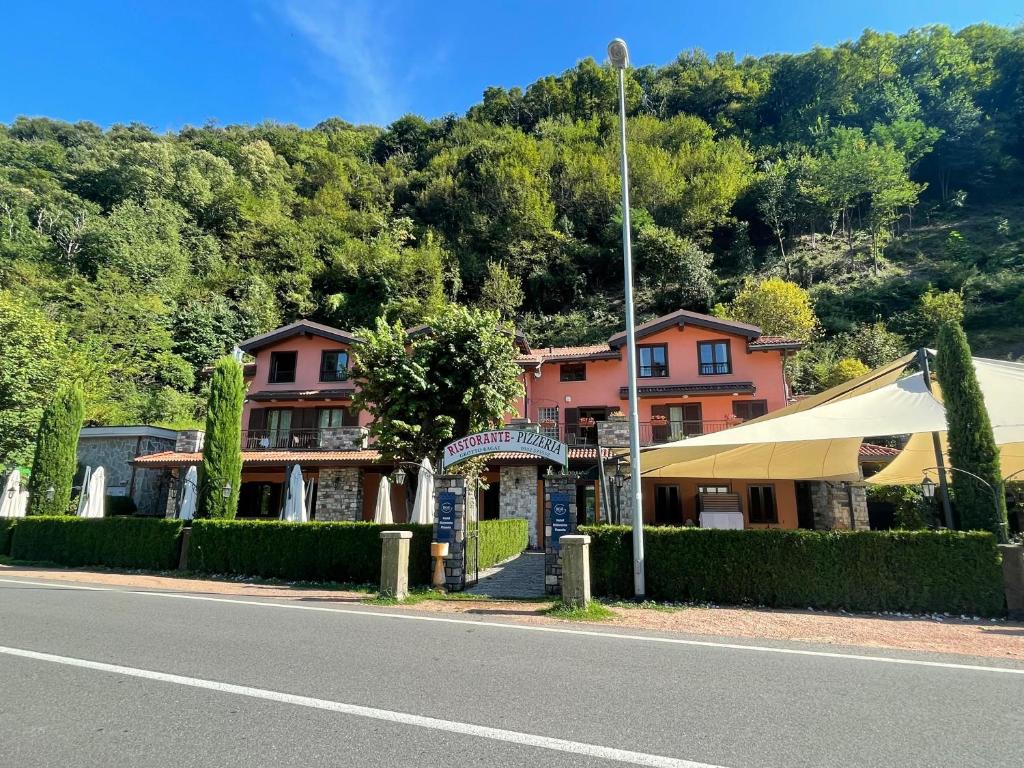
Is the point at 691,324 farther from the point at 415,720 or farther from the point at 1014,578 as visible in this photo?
the point at 415,720

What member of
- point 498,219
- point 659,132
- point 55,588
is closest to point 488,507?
point 55,588

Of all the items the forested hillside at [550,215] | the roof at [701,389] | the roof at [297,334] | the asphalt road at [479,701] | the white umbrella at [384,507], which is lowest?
the asphalt road at [479,701]

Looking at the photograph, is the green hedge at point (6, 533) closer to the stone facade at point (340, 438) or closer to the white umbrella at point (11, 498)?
the white umbrella at point (11, 498)

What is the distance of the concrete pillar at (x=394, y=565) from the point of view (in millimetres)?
10320

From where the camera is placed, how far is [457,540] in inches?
448

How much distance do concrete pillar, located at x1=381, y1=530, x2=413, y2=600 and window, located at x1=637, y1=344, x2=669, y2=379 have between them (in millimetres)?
17479

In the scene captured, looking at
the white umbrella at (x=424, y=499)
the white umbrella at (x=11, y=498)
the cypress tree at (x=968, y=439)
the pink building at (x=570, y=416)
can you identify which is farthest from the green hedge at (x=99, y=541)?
the cypress tree at (x=968, y=439)

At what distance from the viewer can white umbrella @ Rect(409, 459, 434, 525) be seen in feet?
44.5

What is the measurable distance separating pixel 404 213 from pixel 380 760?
185ft

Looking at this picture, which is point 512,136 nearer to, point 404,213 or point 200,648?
point 404,213

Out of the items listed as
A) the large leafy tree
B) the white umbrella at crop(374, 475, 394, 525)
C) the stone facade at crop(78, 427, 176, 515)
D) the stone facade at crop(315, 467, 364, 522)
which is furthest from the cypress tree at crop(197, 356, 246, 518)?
the stone facade at crop(78, 427, 176, 515)

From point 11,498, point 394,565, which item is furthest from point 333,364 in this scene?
point 394,565

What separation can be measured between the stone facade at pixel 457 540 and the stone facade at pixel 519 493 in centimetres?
985

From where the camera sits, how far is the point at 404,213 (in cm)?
5531
